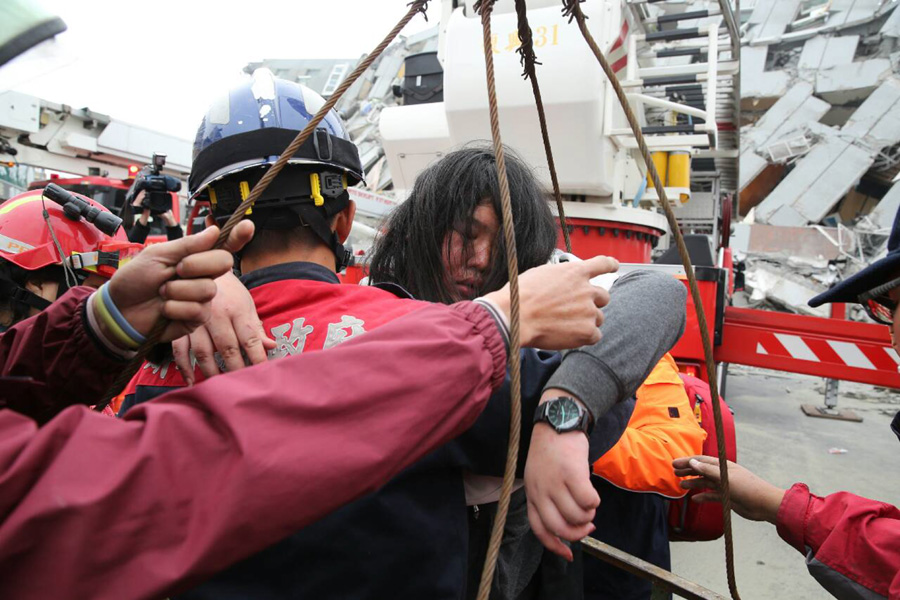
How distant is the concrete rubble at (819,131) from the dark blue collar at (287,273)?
50.5 feet

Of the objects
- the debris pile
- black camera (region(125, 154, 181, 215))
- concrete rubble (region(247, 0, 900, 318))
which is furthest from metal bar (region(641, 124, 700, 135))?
concrete rubble (region(247, 0, 900, 318))

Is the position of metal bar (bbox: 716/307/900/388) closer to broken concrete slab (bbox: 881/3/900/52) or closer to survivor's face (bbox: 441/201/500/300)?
survivor's face (bbox: 441/201/500/300)

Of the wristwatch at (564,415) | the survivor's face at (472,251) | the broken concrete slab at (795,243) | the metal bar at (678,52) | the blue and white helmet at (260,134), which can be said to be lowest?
the broken concrete slab at (795,243)

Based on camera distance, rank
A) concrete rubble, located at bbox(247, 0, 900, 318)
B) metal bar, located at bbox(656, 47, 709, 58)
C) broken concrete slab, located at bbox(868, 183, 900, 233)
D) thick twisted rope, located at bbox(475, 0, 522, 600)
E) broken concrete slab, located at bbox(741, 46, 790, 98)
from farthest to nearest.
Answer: broken concrete slab, located at bbox(741, 46, 790, 98), broken concrete slab, located at bbox(868, 183, 900, 233), concrete rubble, located at bbox(247, 0, 900, 318), metal bar, located at bbox(656, 47, 709, 58), thick twisted rope, located at bbox(475, 0, 522, 600)

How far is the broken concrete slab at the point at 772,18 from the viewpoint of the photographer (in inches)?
841

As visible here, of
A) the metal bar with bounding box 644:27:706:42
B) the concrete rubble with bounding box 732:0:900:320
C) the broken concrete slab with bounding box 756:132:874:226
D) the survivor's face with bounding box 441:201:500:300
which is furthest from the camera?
the broken concrete slab with bounding box 756:132:874:226

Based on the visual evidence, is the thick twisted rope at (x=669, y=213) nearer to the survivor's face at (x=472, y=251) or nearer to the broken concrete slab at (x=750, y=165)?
the survivor's face at (x=472, y=251)

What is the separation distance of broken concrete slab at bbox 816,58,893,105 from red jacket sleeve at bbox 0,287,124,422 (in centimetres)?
2333

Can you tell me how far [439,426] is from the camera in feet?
2.55

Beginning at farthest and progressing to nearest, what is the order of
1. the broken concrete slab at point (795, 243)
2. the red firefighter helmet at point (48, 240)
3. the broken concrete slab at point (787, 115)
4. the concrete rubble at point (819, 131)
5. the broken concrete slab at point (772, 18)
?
the broken concrete slab at point (772, 18) < the broken concrete slab at point (787, 115) < the concrete rubble at point (819, 131) < the broken concrete slab at point (795, 243) < the red firefighter helmet at point (48, 240)

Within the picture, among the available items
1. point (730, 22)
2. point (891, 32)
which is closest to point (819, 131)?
point (891, 32)

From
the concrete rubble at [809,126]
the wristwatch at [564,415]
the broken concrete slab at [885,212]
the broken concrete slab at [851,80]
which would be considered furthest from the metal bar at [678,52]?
the broken concrete slab at [851,80]

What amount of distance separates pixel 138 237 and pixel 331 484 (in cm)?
456

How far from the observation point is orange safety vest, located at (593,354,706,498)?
1.78 meters
